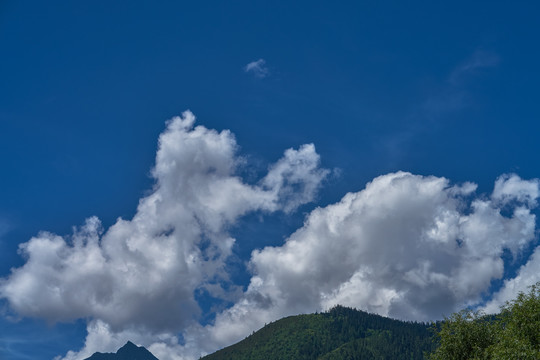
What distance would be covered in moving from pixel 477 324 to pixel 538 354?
1855 centimetres

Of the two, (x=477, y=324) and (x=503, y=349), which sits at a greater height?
(x=477, y=324)

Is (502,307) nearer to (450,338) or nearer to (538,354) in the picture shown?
(450,338)

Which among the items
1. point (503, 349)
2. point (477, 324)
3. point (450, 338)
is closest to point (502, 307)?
point (477, 324)

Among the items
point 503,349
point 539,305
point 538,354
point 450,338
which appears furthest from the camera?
point 450,338

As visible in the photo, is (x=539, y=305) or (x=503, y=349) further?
(x=539, y=305)

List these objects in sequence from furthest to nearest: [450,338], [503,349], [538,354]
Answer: [450,338]
[503,349]
[538,354]

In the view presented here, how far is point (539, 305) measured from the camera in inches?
2758

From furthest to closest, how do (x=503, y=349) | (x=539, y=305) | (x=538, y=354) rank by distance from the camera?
1. (x=539, y=305)
2. (x=503, y=349)
3. (x=538, y=354)

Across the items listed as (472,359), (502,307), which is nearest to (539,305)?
(502,307)

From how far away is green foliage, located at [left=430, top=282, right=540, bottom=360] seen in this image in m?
66.1

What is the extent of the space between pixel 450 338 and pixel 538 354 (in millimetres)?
18034

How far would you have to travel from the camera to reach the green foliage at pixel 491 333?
66.1 m

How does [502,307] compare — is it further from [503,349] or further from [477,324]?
[503,349]

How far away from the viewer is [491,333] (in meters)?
75.1
